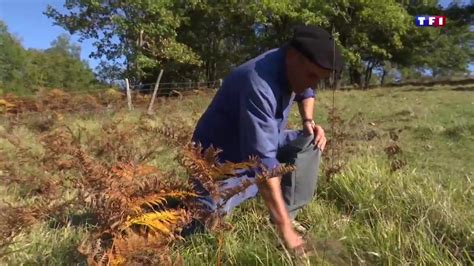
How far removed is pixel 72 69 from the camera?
6519 centimetres

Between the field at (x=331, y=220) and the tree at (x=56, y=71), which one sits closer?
the field at (x=331, y=220)

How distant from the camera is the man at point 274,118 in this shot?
266 cm

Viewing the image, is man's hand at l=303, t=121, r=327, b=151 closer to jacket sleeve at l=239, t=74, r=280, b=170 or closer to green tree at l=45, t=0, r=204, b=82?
jacket sleeve at l=239, t=74, r=280, b=170

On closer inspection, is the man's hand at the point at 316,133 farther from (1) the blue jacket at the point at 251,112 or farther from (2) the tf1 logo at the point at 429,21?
(2) the tf1 logo at the point at 429,21

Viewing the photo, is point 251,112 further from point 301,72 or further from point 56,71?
point 56,71

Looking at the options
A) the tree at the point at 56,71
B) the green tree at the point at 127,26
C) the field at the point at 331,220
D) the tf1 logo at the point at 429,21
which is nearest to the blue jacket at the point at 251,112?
the field at the point at 331,220

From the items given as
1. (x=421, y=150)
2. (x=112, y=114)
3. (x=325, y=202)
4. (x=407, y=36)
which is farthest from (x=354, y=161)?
(x=407, y=36)

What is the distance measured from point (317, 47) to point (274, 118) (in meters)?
0.43

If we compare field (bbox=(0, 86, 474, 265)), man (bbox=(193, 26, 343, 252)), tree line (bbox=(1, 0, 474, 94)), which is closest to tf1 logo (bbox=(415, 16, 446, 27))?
tree line (bbox=(1, 0, 474, 94))

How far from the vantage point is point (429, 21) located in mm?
34156

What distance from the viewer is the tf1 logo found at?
112ft

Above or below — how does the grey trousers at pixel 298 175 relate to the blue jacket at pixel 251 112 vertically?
below

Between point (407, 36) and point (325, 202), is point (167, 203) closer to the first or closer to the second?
point (325, 202)

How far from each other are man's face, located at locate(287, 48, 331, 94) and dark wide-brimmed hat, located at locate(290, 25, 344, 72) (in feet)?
0.12
